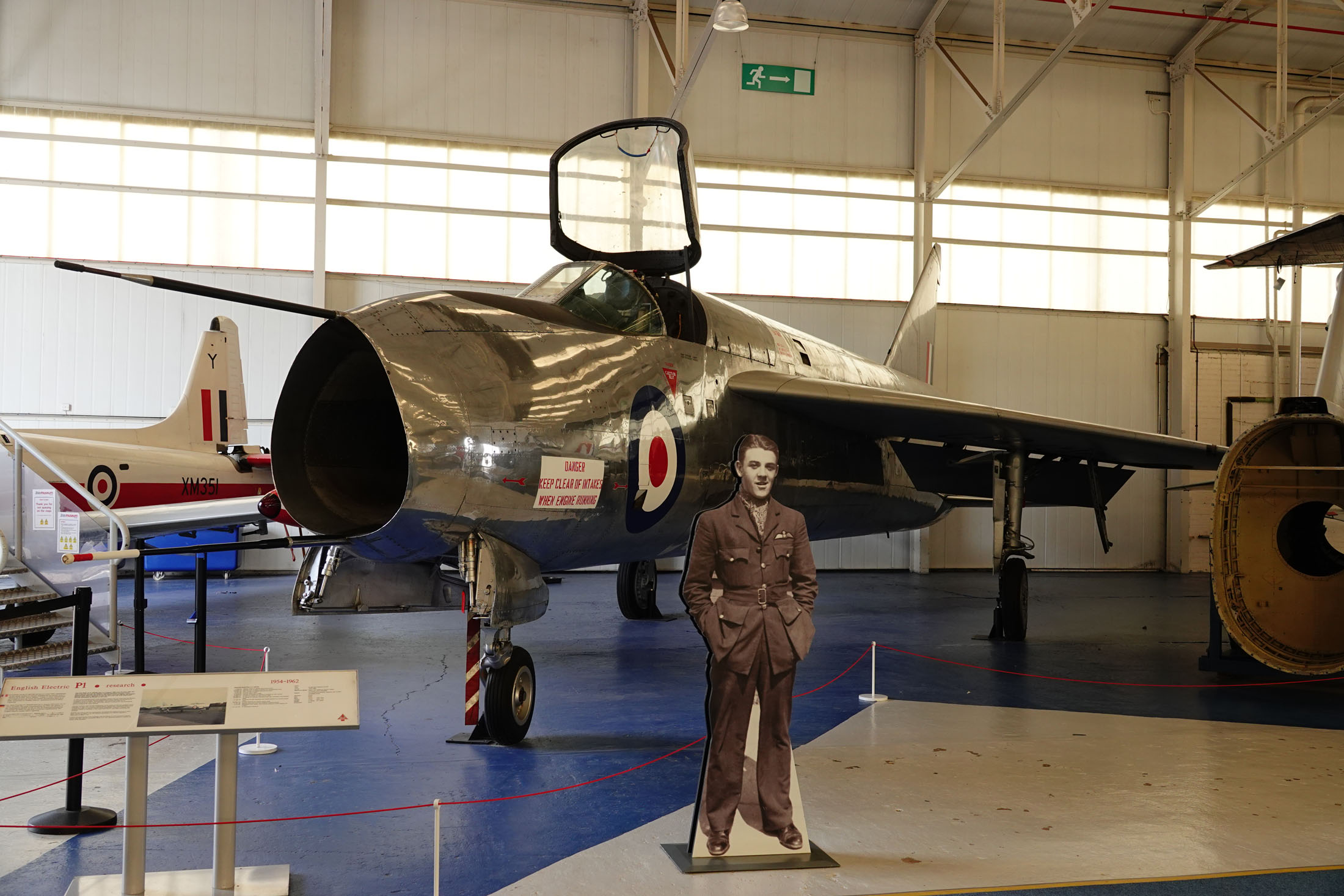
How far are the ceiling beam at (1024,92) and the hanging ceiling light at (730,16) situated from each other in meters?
4.95

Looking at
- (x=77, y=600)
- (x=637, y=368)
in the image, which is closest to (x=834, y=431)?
(x=637, y=368)

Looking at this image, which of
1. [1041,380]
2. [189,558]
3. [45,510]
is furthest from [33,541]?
[1041,380]

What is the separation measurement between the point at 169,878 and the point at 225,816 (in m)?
0.41

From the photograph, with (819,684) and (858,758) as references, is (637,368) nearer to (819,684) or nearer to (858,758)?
(858,758)

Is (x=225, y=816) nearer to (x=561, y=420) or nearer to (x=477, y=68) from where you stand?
(x=561, y=420)

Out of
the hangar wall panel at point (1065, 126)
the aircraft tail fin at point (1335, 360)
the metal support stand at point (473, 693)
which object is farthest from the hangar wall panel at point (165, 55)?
the aircraft tail fin at point (1335, 360)

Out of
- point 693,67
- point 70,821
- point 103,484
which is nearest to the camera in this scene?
point 70,821

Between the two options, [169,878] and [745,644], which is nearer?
[169,878]

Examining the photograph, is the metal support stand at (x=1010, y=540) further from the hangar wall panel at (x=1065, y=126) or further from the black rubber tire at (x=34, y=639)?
the hangar wall panel at (x=1065, y=126)

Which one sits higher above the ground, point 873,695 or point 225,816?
point 225,816

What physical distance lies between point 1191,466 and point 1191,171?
12934 millimetres

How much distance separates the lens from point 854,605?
13.4m

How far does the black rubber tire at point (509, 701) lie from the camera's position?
5.50 meters

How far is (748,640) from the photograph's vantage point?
3801mm
